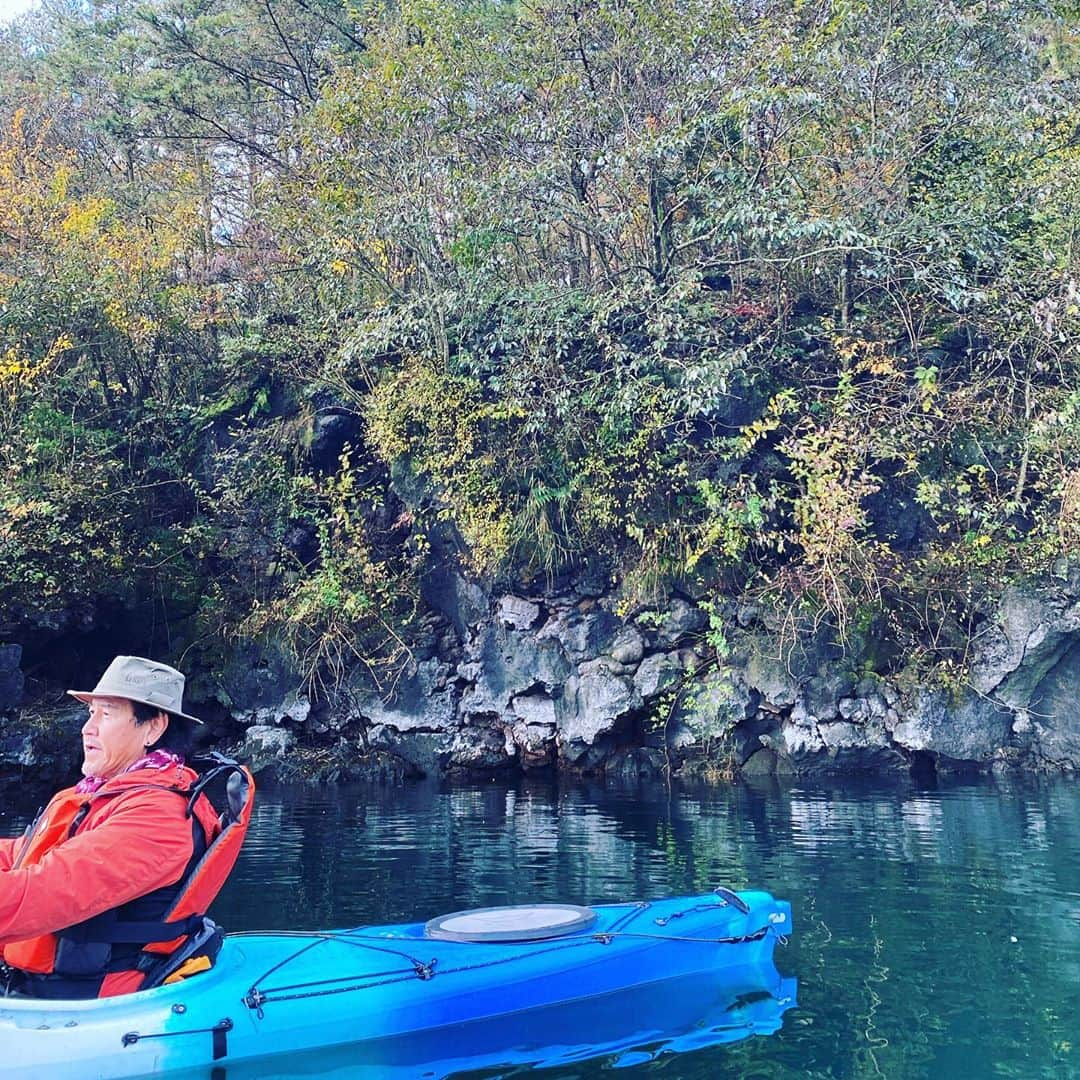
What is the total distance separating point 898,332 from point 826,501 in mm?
2149

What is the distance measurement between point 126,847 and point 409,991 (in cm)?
128

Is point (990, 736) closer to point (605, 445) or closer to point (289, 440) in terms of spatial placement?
point (605, 445)

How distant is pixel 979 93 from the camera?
10438mm

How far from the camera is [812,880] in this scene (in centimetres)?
588

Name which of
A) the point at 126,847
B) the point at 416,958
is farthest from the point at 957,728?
the point at 126,847

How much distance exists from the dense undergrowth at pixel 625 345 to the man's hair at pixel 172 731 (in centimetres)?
729

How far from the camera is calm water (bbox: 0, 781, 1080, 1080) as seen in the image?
11.4 ft

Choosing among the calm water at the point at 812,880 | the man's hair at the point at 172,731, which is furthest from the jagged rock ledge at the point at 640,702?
the man's hair at the point at 172,731

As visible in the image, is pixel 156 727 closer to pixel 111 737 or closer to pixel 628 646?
pixel 111 737

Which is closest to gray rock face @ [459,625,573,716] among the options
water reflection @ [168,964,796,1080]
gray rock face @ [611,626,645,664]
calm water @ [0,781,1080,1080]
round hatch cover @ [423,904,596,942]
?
gray rock face @ [611,626,645,664]

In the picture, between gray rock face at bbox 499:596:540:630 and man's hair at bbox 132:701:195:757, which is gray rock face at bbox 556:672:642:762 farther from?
man's hair at bbox 132:701:195:757

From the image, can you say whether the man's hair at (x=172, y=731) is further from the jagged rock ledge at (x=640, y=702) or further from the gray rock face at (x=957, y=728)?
the gray rock face at (x=957, y=728)

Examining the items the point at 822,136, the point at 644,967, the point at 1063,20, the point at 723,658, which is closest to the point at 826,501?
the point at 723,658

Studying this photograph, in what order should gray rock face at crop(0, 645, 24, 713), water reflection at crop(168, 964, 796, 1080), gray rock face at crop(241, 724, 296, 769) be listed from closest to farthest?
water reflection at crop(168, 964, 796, 1080) < gray rock face at crop(0, 645, 24, 713) < gray rock face at crop(241, 724, 296, 769)
